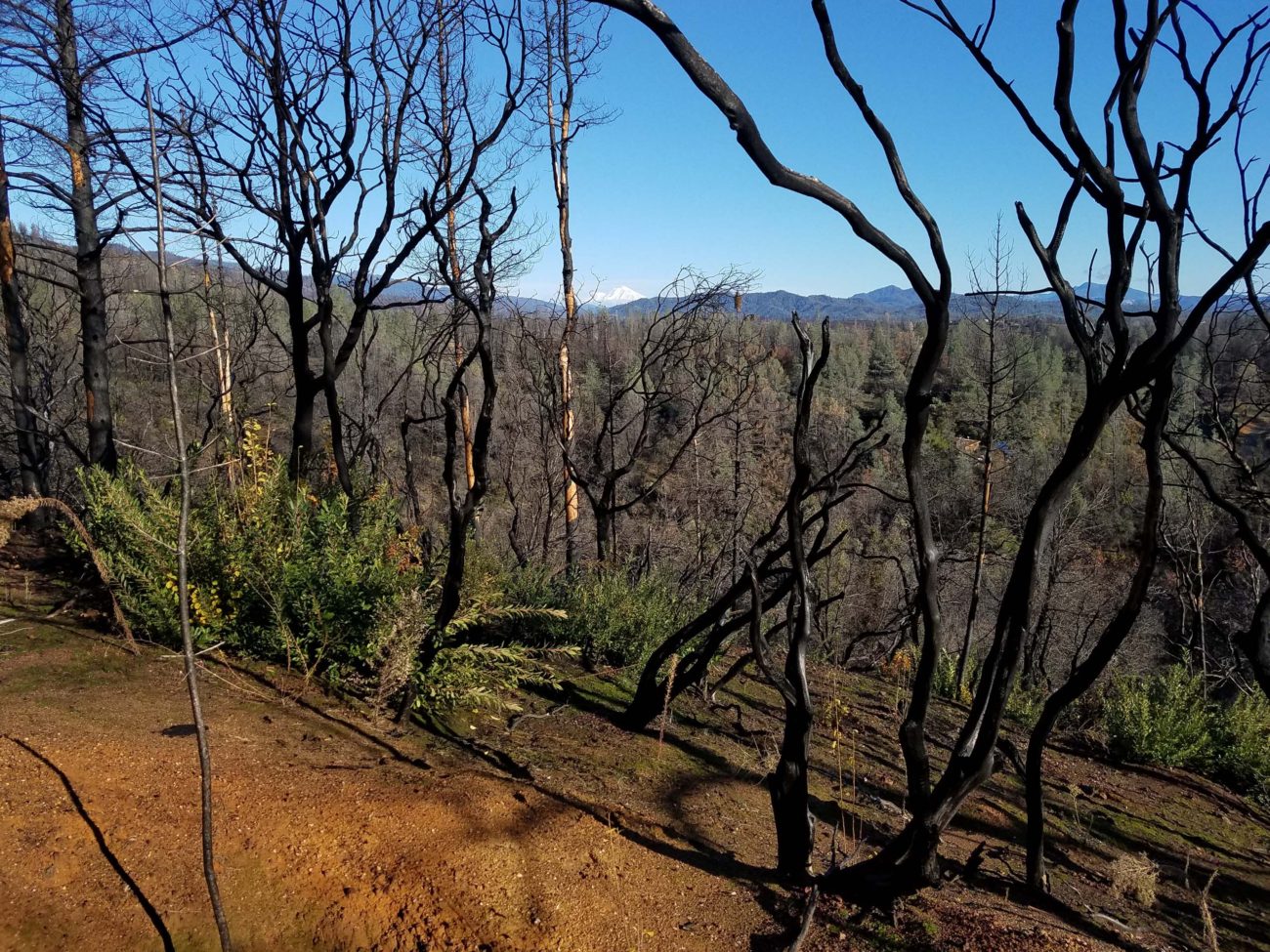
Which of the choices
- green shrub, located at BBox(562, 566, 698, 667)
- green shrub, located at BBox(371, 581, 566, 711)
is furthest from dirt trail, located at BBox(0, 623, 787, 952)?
green shrub, located at BBox(562, 566, 698, 667)

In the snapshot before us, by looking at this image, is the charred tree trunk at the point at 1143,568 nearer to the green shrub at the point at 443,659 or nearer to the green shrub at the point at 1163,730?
the green shrub at the point at 443,659

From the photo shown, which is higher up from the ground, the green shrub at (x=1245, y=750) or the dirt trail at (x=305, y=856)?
the dirt trail at (x=305, y=856)

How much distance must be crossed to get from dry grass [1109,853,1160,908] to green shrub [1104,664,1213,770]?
3.30m

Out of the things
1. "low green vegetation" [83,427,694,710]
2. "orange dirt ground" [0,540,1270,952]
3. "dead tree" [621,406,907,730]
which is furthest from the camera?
"low green vegetation" [83,427,694,710]

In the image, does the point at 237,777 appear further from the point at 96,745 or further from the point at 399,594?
the point at 399,594

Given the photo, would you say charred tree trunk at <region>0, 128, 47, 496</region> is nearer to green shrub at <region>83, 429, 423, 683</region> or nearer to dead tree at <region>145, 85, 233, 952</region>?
green shrub at <region>83, 429, 423, 683</region>

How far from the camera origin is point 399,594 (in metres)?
3.60

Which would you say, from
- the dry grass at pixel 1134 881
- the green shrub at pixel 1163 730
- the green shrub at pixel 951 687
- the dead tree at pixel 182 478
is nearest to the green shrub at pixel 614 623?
the dry grass at pixel 1134 881

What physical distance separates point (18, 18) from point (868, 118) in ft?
24.4

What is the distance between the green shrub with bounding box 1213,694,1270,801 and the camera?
20.2 ft

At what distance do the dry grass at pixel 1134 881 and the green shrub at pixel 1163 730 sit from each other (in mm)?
3297

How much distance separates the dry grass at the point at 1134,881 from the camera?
3119 mm

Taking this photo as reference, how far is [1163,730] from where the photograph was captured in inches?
241

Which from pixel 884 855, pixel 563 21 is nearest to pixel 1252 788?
pixel 884 855
